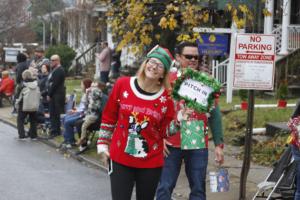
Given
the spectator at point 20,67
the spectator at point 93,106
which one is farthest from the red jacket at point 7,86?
the spectator at point 93,106

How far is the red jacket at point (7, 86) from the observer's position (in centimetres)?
2364

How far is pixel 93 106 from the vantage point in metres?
13.3

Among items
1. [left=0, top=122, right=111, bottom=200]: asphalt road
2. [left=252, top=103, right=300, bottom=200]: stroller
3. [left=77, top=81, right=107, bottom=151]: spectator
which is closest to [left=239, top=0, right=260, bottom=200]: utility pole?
[left=252, top=103, right=300, bottom=200]: stroller

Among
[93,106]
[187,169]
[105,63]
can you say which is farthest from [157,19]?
[105,63]

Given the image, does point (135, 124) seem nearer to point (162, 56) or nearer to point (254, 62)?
point (162, 56)

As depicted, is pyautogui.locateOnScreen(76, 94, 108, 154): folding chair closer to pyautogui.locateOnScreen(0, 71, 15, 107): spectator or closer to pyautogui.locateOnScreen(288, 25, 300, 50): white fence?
pyautogui.locateOnScreen(0, 71, 15, 107): spectator

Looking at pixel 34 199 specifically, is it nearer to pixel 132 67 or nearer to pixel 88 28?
pixel 132 67

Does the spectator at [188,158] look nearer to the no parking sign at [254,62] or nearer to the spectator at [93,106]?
the no parking sign at [254,62]

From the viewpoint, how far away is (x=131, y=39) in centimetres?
1082

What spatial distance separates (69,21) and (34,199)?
100 ft

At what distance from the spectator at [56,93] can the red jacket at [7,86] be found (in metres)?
7.66

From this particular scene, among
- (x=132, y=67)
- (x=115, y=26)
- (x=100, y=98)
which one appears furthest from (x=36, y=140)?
(x=132, y=67)

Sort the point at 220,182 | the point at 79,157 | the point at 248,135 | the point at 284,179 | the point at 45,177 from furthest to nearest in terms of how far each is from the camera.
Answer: the point at 79,157
the point at 45,177
the point at 248,135
the point at 284,179
the point at 220,182

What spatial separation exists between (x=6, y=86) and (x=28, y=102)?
8072mm
